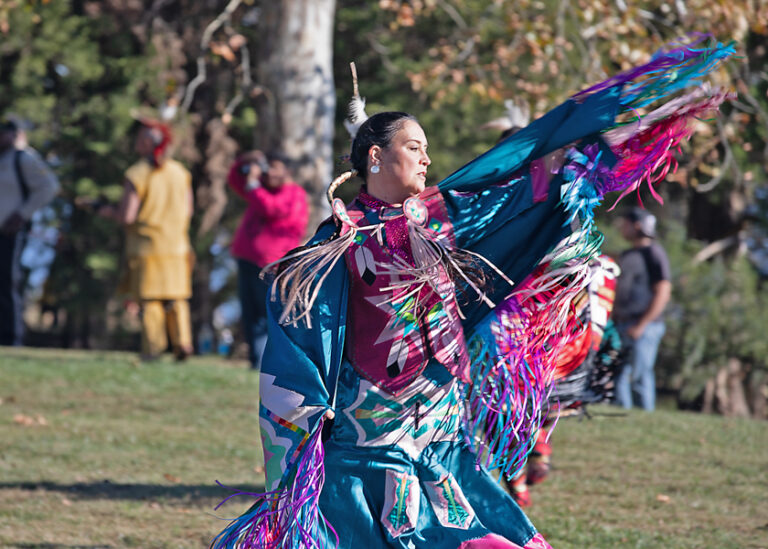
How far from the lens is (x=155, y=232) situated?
9.47m

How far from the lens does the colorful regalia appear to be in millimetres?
3213

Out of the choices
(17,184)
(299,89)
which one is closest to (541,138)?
(299,89)

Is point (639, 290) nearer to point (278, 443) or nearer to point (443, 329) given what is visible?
point (443, 329)

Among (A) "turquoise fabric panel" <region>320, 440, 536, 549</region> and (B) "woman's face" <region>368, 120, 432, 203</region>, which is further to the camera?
(B) "woman's face" <region>368, 120, 432, 203</region>

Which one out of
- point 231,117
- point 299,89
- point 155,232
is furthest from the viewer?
point 231,117

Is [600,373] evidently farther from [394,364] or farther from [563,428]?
[563,428]

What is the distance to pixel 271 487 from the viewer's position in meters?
3.24

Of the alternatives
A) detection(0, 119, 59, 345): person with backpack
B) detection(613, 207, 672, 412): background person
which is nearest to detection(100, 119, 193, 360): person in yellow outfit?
detection(0, 119, 59, 345): person with backpack

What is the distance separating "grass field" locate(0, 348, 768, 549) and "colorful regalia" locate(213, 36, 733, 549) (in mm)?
1728

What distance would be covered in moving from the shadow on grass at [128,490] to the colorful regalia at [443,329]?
2.55 m

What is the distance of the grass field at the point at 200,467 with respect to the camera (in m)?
5.10

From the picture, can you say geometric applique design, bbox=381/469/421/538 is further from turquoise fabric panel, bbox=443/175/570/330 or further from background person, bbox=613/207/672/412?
background person, bbox=613/207/672/412

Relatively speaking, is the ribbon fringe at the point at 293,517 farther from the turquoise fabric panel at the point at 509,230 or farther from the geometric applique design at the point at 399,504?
the turquoise fabric panel at the point at 509,230

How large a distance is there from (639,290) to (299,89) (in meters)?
3.69
